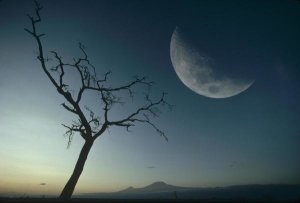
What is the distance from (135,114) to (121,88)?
2.32 m

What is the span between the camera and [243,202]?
5.55 meters

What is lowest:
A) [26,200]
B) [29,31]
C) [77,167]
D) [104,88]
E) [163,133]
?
[26,200]

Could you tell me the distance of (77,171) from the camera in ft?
50.3

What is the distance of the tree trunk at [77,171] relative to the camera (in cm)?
1444

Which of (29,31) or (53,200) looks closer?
(53,200)

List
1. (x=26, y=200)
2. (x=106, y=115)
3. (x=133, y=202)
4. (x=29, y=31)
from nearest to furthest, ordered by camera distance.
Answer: (x=26, y=200) < (x=133, y=202) < (x=29, y=31) < (x=106, y=115)

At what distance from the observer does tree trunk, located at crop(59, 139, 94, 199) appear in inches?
568

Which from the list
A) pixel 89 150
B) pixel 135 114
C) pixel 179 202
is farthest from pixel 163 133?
pixel 179 202

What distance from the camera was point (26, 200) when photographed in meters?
4.77

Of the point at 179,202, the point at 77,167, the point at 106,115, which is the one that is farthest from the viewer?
the point at 106,115

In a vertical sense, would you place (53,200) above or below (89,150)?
below

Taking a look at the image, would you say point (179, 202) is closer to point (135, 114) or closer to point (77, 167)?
point (77, 167)

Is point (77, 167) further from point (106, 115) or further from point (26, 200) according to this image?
point (26, 200)

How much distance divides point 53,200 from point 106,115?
1336 cm
